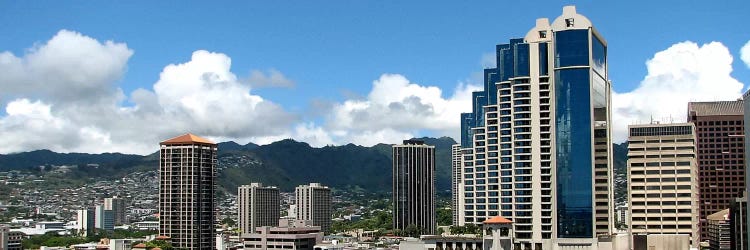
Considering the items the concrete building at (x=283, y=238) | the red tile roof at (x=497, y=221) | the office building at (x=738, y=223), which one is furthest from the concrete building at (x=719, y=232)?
the concrete building at (x=283, y=238)

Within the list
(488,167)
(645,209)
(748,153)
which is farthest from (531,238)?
(748,153)

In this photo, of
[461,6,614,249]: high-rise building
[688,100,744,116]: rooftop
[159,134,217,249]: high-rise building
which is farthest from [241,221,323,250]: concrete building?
[688,100,744,116]: rooftop

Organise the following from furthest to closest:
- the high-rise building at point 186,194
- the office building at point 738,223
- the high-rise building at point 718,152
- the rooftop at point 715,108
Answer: the high-rise building at point 186,194 < the rooftop at point 715,108 < the high-rise building at point 718,152 < the office building at point 738,223

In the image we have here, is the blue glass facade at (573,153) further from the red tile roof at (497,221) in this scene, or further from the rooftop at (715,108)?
the rooftop at (715,108)

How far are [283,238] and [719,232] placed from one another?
63.7 meters

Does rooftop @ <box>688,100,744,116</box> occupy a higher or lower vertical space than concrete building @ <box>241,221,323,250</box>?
higher

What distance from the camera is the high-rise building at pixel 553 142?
98250 mm

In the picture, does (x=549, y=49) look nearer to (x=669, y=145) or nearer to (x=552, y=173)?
(x=552, y=173)

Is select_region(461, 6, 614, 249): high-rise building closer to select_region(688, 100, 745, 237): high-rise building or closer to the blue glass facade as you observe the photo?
the blue glass facade

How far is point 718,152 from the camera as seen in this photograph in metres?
149

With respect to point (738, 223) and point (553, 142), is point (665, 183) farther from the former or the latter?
point (553, 142)

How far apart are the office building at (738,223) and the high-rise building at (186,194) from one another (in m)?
89.6

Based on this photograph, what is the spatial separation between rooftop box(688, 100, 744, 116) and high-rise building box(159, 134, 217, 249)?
274ft

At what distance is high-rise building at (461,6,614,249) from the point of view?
98.2 meters
